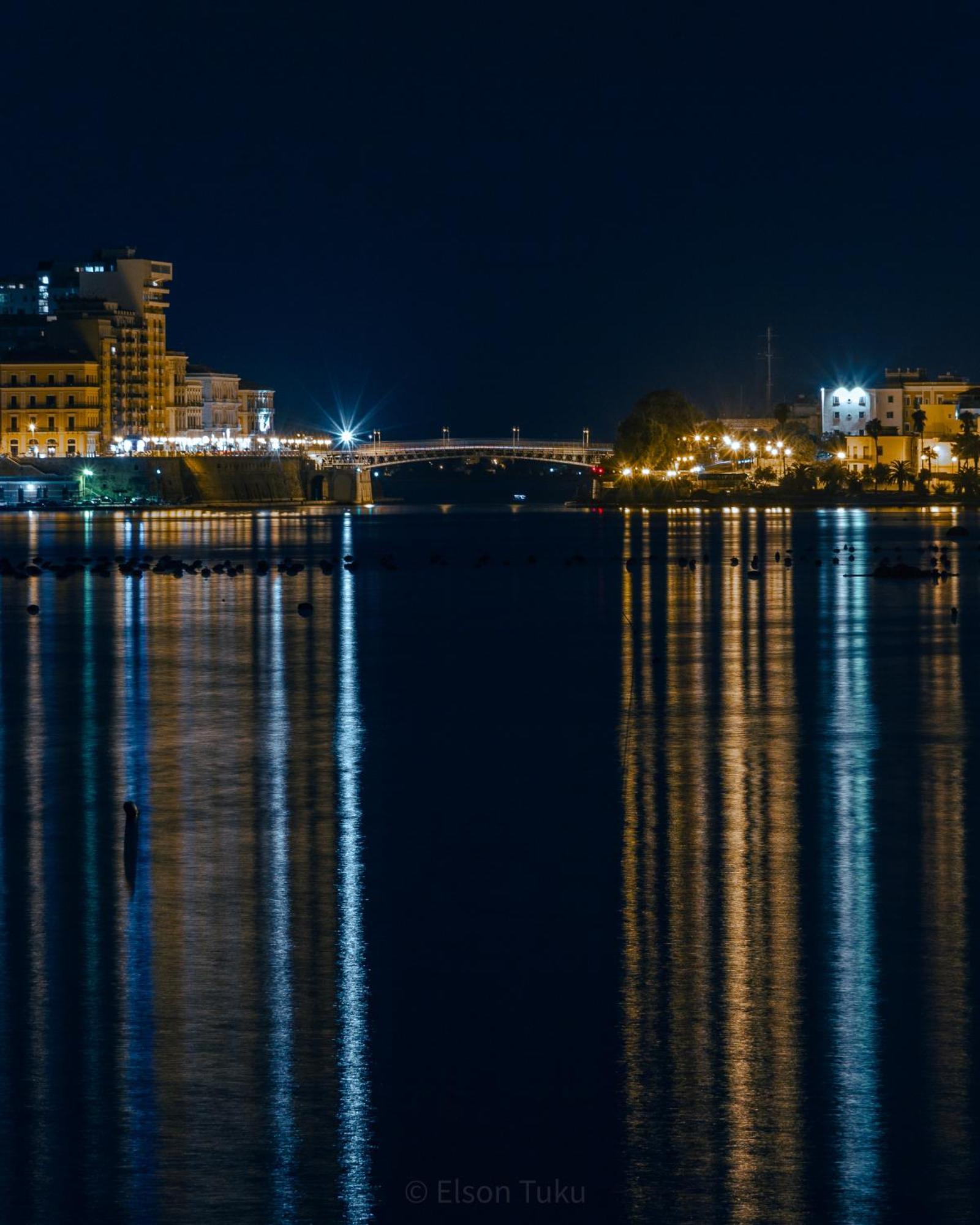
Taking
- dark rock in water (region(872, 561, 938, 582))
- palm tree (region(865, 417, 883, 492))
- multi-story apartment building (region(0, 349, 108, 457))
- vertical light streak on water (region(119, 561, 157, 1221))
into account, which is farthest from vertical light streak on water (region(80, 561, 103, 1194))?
palm tree (region(865, 417, 883, 492))

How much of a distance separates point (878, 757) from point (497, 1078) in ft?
38.8

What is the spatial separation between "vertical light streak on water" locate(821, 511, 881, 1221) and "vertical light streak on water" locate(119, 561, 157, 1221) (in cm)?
324

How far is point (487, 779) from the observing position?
2009 centimetres

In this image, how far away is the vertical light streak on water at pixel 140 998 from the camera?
9312 millimetres

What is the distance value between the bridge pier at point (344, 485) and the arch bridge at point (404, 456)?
2.2 inches

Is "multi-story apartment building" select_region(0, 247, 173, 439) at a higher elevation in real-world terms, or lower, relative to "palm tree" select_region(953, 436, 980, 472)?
higher

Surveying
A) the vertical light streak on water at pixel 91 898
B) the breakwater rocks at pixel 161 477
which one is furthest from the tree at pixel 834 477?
the vertical light streak on water at pixel 91 898

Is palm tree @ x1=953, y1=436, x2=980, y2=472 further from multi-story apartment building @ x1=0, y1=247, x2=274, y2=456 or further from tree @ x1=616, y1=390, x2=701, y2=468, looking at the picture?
multi-story apartment building @ x1=0, y1=247, x2=274, y2=456

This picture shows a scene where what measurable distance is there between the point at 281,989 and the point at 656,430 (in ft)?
455

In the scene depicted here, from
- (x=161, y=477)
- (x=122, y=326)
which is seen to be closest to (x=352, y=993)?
(x=161, y=477)

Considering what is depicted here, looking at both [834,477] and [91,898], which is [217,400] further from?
[91,898]

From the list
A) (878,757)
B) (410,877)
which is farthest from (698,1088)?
(878,757)

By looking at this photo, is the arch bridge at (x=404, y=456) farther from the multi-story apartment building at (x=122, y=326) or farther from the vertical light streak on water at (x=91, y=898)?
the vertical light streak on water at (x=91, y=898)

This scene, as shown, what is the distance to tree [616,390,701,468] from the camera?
14950 centimetres
